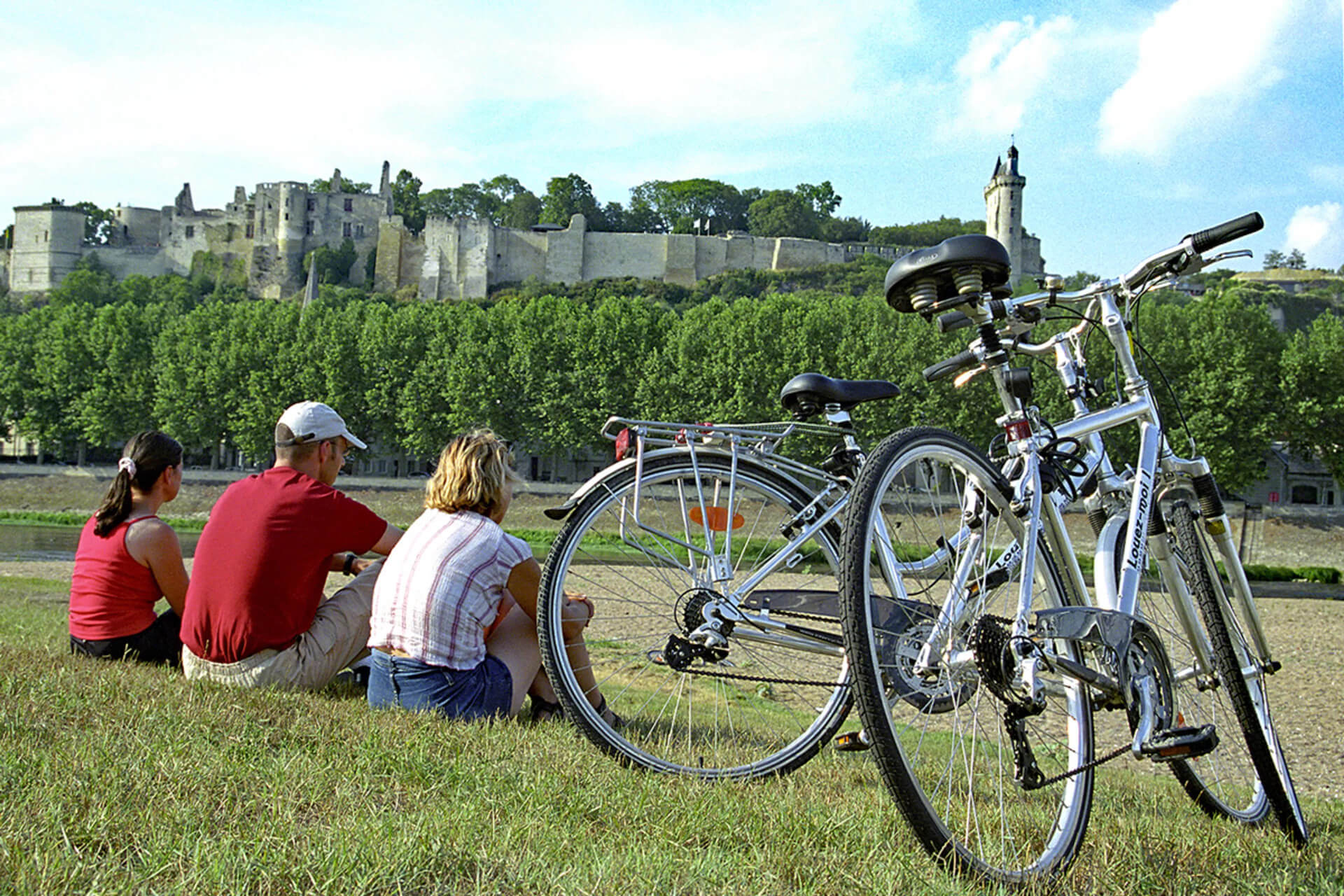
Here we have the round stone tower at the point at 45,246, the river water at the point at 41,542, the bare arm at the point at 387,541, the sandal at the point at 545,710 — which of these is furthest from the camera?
the round stone tower at the point at 45,246

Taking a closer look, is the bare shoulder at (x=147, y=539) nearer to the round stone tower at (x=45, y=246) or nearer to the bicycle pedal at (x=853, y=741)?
the bicycle pedal at (x=853, y=741)

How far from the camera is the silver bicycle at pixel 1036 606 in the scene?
246 cm

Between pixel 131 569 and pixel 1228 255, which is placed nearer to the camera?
pixel 1228 255

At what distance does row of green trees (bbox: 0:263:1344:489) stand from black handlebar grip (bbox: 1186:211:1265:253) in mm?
37661

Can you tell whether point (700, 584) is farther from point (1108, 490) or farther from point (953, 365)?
point (1108, 490)

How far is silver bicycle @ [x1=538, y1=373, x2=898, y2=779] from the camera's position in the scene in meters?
3.18

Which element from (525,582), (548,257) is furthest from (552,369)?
(525,582)

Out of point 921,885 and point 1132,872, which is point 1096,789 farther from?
point 921,885

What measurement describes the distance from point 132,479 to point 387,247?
3707 inches

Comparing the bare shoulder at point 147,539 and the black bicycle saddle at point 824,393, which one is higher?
the black bicycle saddle at point 824,393

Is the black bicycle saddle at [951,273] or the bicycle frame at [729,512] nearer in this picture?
the black bicycle saddle at [951,273]

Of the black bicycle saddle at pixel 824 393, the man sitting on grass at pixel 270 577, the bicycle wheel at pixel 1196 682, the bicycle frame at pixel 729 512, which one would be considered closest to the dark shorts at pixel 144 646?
the man sitting on grass at pixel 270 577

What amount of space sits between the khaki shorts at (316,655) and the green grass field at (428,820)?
0.56 m

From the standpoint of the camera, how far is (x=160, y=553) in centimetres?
470
